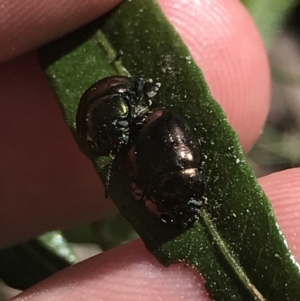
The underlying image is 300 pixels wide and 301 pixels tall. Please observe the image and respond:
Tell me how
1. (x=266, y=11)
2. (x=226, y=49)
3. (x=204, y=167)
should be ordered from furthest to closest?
(x=266, y=11)
(x=226, y=49)
(x=204, y=167)

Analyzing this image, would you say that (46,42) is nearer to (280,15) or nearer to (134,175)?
(134,175)

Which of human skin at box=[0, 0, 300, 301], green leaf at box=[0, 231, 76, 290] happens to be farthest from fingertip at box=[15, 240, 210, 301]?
green leaf at box=[0, 231, 76, 290]

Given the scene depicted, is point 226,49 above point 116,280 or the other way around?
above

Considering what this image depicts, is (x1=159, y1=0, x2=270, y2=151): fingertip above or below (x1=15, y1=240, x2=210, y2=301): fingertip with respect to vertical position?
above

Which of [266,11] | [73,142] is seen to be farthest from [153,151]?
[266,11]

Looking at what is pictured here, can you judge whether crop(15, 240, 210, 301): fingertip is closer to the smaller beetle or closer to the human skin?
the human skin

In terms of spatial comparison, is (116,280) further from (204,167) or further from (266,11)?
(266,11)

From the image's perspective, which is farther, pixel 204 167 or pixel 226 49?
pixel 226 49

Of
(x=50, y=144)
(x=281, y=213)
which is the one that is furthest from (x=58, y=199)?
(x=281, y=213)
